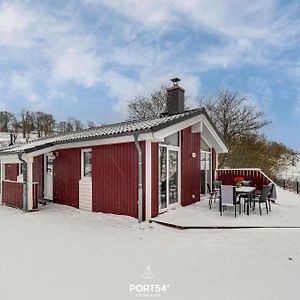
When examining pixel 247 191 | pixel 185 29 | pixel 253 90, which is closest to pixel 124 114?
pixel 253 90

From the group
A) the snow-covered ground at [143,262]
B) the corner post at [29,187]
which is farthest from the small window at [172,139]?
the corner post at [29,187]

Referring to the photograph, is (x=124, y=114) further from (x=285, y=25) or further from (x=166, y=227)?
(x=166, y=227)

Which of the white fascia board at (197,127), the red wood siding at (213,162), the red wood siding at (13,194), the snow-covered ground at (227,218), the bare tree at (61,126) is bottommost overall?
the snow-covered ground at (227,218)

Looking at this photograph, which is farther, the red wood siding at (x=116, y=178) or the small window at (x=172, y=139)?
the small window at (x=172, y=139)

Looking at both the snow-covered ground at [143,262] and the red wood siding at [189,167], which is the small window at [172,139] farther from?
the snow-covered ground at [143,262]

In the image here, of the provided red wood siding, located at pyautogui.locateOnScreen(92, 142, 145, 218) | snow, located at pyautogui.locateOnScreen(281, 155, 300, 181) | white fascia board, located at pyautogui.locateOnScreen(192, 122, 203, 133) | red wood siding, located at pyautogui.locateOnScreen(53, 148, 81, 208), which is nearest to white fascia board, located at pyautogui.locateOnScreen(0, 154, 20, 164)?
red wood siding, located at pyautogui.locateOnScreen(53, 148, 81, 208)

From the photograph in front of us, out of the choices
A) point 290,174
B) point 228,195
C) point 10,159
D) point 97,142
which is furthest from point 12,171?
point 290,174

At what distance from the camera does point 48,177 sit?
1105 cm

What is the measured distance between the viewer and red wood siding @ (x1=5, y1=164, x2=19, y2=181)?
41.3ft

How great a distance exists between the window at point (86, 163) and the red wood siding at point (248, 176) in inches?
241

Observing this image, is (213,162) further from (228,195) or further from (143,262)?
(143,262)

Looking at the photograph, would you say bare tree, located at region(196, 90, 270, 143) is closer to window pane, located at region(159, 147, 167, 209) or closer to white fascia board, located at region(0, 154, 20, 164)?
window pane, located at region(159, 147, 167, 209)

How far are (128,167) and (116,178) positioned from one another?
23.6 inches

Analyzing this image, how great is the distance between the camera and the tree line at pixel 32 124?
57875mm
